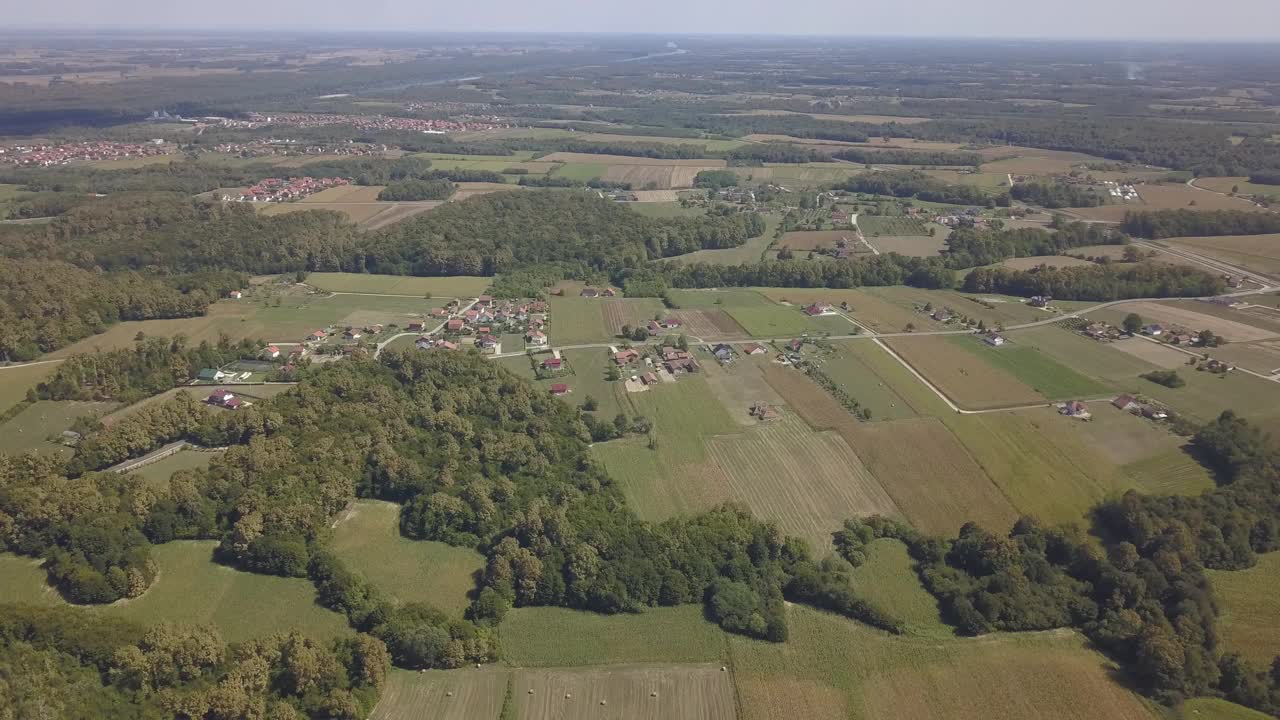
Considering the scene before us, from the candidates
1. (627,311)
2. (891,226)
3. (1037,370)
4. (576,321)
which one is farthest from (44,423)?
(891,226)

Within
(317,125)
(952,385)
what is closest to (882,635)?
(952,385)

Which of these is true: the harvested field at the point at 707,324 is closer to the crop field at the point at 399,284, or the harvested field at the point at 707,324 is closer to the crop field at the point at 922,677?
the crop field at the point at 399,284

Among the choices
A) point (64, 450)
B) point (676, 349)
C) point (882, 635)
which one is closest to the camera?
point (882, 635)

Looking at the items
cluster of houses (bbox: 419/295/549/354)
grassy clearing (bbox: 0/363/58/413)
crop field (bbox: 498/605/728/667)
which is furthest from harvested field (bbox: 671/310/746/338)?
grassy clearing (bbox: 0/363/58/413)

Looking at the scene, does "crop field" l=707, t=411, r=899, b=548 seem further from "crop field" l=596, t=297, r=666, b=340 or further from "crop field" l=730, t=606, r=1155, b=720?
"crop field" l=596, t=297, r=666, b=340

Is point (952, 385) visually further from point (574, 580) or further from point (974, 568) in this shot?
point (574, 580)
